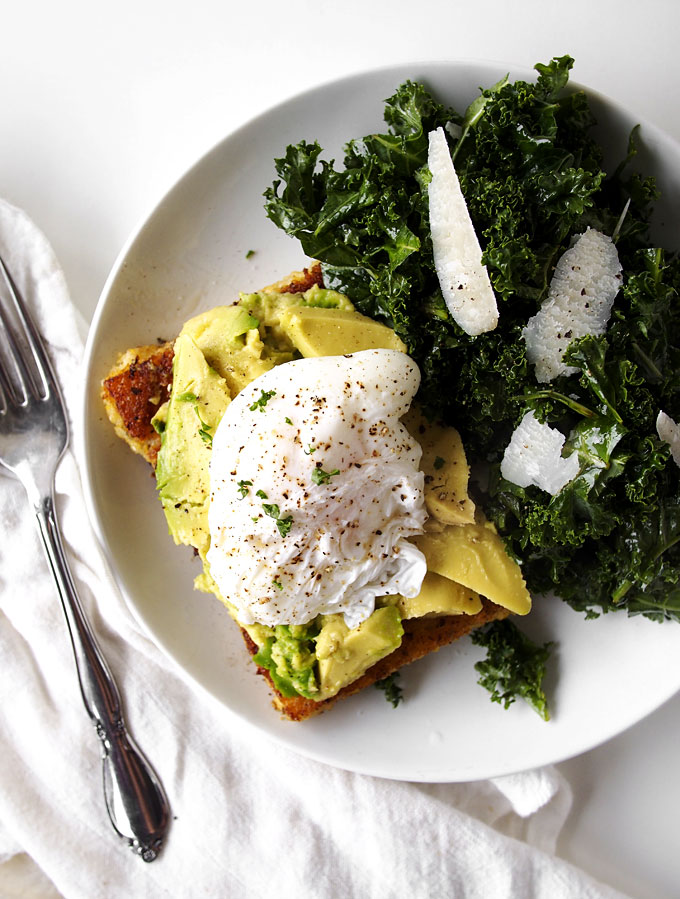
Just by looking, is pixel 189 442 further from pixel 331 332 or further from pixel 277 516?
pixel 331 332

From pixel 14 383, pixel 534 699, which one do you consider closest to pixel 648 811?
pixel 534 699

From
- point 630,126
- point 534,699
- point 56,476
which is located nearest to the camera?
point 630,126

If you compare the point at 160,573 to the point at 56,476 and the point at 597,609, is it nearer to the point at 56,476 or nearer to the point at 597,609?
the point at 56,476

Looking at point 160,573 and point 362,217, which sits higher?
point 362,217

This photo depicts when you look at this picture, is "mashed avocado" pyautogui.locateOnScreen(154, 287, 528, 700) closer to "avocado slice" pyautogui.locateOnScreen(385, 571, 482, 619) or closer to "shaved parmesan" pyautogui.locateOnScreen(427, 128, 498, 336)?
"avocado slice" pyautogui.locateOnScreen(385, 571, 482, 619)

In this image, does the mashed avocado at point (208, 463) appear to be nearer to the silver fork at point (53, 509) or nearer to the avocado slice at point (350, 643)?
the avocado slice at point (350, 643)

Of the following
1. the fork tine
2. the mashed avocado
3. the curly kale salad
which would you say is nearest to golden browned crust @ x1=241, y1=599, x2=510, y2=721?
the mashed avocado

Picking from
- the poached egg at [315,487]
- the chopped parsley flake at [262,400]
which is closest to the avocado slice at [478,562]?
the poached egg at [315,487]

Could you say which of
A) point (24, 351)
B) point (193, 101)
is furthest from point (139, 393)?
point (193, 101)
